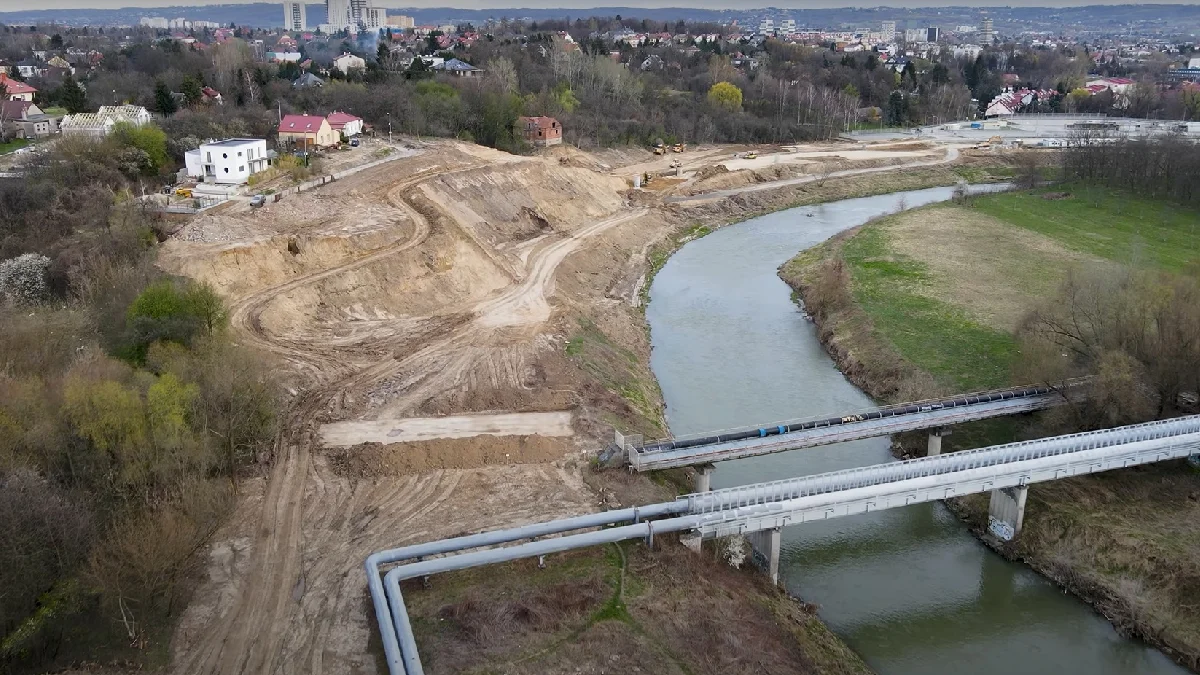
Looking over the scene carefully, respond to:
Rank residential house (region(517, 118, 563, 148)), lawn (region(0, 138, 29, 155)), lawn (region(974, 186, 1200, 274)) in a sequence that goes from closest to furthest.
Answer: lawn (region(974, 186, 1200, 274)) < lawn (region(0, 138, 29, 155)) < residential house (region(517, 118, 563, 148))

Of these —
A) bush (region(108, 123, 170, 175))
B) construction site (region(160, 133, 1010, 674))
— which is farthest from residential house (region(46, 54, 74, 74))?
construction site (region(160, 133, 1010, 674))

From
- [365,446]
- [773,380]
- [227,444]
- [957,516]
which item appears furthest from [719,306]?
[227,444]

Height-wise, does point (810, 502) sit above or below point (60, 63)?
below

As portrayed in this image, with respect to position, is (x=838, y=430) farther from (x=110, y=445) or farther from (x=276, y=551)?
(x=110, y=445)

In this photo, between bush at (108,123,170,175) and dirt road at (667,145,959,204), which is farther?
→ dirt road at (667,145,959,204)

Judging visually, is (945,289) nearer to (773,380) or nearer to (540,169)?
(773,380)

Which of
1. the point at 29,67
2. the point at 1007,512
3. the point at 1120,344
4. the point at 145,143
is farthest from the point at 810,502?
the point at 29,67

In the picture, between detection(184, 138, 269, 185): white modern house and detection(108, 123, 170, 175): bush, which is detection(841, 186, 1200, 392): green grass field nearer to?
detection(184, 138, 269, 185): white modern house

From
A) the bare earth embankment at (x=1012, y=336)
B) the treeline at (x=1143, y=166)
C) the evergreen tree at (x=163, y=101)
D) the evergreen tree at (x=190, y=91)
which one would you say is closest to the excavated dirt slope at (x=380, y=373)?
the bare earth embankment at (x=1012, y=336)
